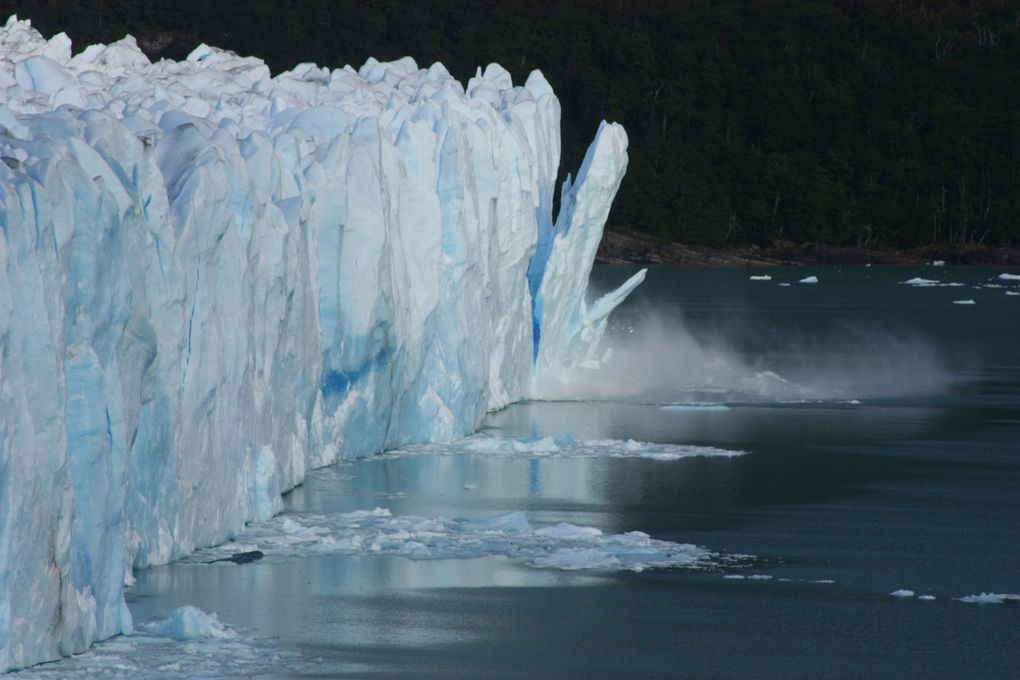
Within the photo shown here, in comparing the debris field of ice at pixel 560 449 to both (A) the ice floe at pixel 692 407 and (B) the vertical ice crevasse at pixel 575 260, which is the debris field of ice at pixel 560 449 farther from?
(B) the vertical ice crevasse at pixel 575 260

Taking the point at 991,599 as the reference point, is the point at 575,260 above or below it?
above

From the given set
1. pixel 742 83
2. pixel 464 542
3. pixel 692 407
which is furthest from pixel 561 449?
pixel 742 83

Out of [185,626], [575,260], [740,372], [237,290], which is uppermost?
[575,260]

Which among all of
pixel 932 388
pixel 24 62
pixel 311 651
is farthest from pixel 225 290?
pixel 932 388

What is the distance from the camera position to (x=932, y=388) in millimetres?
23906

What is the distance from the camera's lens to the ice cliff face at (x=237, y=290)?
8242 millimetres

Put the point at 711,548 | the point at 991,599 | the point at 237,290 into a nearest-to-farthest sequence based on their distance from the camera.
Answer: the point at 991,599 → the point at 237,290 → the point at 711,548

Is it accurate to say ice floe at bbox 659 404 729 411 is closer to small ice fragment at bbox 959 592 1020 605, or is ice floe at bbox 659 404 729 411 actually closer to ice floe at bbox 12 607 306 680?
small ice fragment at bbox 959 592 1020 605

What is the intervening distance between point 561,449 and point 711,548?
4259 millimetres

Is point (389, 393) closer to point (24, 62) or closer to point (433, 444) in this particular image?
point (433, 444)

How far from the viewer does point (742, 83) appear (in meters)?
95.7

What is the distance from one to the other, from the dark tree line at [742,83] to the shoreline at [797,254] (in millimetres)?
841

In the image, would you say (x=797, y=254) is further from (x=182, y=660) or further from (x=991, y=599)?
(x=182, y=660)

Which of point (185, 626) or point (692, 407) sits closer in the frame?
point (185, 626)
